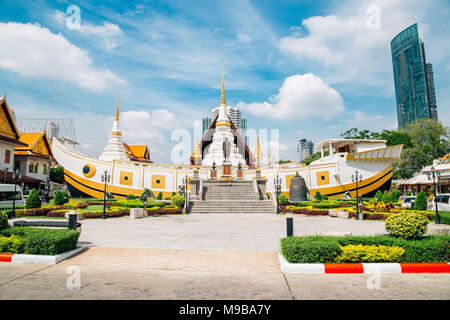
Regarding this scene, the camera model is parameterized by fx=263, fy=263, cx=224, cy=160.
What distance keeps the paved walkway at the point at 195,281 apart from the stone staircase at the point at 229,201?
14.7 meters

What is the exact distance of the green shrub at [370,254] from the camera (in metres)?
6.09

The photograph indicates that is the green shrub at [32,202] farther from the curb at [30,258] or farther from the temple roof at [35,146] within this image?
the temple roof at [35,146]

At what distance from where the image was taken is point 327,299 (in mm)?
4383

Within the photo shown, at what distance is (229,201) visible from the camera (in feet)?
75.4

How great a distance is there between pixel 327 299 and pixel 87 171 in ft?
104

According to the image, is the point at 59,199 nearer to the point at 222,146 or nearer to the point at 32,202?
the point at 32,202

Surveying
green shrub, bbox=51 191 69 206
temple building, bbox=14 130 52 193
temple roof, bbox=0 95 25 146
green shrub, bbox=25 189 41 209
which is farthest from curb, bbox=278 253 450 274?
temple building, bbox=14 130 52 193

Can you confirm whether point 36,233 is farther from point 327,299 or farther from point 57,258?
point 327,299

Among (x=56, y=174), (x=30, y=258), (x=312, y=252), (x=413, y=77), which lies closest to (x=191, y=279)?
(x=312, y=252)

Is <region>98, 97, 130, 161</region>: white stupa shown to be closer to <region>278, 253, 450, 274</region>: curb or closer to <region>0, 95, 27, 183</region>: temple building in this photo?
<region>0, 95, 27, 183</region>: temple building

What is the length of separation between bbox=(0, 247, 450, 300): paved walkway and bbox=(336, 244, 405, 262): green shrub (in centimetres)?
43

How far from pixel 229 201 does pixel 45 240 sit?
16977 mm

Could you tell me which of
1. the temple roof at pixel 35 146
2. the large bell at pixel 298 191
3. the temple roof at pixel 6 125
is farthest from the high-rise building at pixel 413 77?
the temple roof at pixel 6 125
